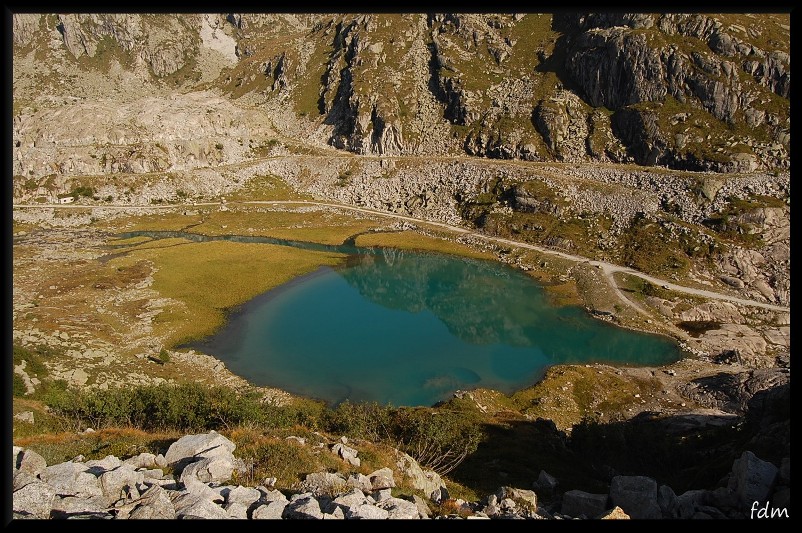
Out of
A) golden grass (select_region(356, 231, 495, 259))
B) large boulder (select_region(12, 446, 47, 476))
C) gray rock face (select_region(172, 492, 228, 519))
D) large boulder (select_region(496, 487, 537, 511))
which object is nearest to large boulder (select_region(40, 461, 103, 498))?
large boulder (select_region(12, 446, 47, 476))

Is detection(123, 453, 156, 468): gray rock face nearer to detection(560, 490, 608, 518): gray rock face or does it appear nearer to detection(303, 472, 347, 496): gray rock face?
detection(303, 472, 347, 496): gray rock face

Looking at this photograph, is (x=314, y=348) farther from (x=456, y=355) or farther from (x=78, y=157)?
(x=78, y=157)

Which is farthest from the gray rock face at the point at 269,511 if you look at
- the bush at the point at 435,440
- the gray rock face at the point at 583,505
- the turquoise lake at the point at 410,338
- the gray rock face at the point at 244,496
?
the turquoise lake at the point at 410,338

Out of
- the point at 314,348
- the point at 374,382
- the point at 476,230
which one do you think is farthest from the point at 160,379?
the point at 476,230

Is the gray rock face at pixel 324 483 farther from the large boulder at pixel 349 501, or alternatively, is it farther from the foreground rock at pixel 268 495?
the large boulder at pixel 349 501

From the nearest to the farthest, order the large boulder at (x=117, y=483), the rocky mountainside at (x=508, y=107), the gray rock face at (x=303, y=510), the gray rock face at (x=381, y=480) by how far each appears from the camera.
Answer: the gray rock face at (x=303, y=510) < the large boulder at (x=117, y=483) < the gray rock face at (x=381, y=480) < the rocky mountainside at (x=508, y=107)

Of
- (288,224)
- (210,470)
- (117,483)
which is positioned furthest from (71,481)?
(288,224)

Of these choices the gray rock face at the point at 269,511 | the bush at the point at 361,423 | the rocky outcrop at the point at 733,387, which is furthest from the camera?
the rocky outcrop at the point at 733,387

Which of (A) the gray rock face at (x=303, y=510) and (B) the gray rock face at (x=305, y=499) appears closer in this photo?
(B) the gray rock face at (x=305, y=499)
